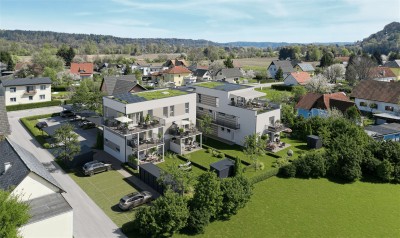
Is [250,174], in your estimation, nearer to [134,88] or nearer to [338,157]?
[338,157]

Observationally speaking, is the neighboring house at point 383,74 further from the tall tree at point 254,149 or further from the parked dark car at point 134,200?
the parked dark car at point 134,200

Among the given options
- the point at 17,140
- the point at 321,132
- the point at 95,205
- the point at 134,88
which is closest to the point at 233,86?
the point at 321,132

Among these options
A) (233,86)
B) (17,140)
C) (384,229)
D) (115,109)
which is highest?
(233,86)

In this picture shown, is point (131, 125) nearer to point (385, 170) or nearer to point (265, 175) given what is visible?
point (265, 175)

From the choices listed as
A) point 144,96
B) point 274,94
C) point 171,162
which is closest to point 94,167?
point 171,162

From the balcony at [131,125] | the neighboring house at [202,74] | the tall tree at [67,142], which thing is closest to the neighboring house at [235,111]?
the balcony at [131,125]

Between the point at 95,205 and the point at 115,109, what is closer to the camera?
the point at 95,205
